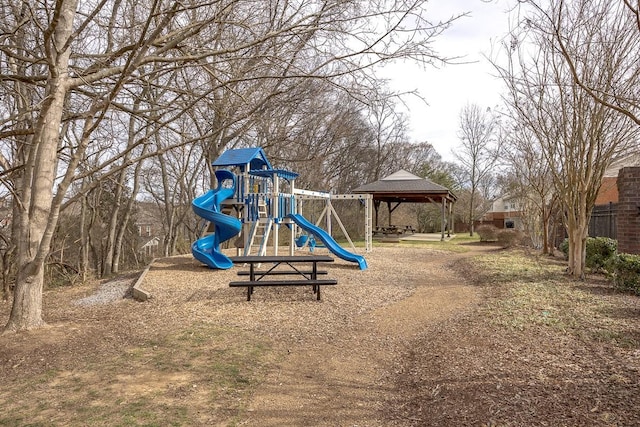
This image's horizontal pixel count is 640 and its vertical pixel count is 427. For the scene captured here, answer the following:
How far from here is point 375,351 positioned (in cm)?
529

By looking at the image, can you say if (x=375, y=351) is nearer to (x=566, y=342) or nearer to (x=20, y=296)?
(x=566, y=342)

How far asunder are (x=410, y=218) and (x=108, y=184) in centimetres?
2764

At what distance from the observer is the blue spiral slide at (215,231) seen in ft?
35.6

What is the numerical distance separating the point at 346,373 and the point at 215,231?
293 inches

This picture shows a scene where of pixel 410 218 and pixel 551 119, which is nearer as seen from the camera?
pixel 551 119

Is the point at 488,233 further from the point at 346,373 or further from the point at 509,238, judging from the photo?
the point at 346,373

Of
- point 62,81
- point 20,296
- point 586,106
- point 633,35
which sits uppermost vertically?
point 633,35

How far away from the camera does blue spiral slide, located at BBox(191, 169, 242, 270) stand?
10.9 metres

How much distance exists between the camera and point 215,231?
37.1 feet

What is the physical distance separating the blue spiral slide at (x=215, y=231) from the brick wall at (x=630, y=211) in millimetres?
8617

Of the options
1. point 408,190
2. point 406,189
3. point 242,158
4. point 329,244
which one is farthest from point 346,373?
point 406,189

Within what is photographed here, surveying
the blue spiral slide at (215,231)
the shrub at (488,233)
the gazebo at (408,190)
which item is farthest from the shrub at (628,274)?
the gazebo at (408,190)

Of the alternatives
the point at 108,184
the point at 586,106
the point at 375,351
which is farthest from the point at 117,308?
the point at 108,184

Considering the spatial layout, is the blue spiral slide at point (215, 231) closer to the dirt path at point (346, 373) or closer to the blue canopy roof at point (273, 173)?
the blue canopy roof at point (273, 173)
